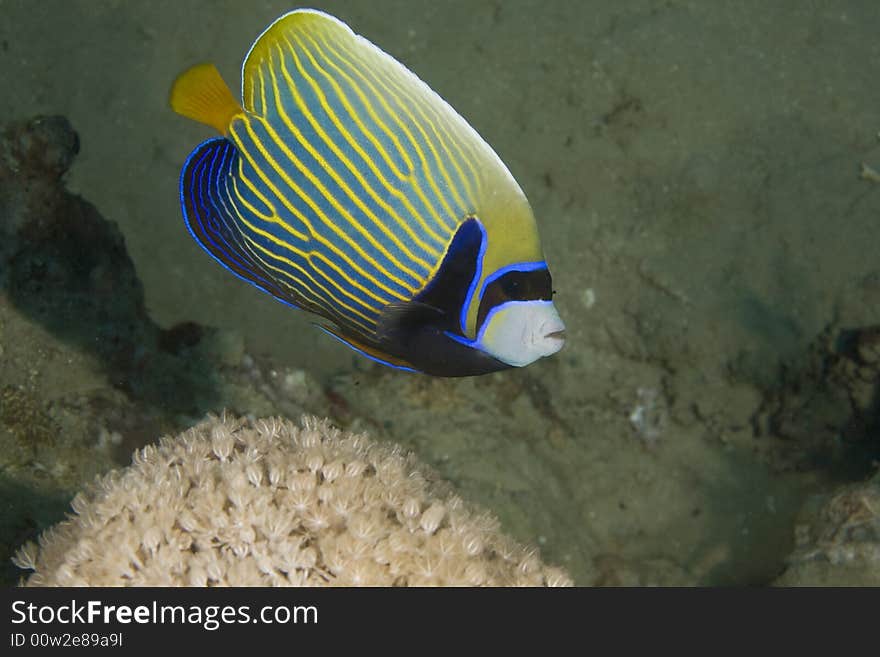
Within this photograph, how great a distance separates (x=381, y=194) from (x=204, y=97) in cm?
62

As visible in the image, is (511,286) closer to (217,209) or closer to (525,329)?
(525,329)

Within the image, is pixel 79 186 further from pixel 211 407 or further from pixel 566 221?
pixel 566 221

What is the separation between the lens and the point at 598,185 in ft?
15.4

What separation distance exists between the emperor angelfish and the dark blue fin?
0.18ft

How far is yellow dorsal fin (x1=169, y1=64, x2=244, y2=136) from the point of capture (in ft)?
6.45

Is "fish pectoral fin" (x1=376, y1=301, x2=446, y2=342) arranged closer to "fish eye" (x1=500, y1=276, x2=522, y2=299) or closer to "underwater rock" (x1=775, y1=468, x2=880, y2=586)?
"fish eye" (x1=500, y1=276, x2=522, y2=299)

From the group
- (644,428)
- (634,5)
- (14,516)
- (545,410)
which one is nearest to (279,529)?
(14,516)

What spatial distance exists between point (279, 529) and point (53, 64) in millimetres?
3749

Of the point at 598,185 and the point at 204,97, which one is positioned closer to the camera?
the point at 204,97

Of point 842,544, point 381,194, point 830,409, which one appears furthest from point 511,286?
point 830,409

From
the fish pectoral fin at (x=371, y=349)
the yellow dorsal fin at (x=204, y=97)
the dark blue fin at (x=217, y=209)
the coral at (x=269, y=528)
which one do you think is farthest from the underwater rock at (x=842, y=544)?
the yellow dorsal fin at (x=204, y=97)

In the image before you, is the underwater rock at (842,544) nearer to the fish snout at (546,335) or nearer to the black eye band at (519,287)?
the fish snout at (546,335)

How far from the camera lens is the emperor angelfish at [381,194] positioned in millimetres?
1937

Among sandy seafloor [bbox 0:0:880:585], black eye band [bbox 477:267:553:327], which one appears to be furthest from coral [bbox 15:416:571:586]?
sandy seafloor [bbox 0:0:880:585]
